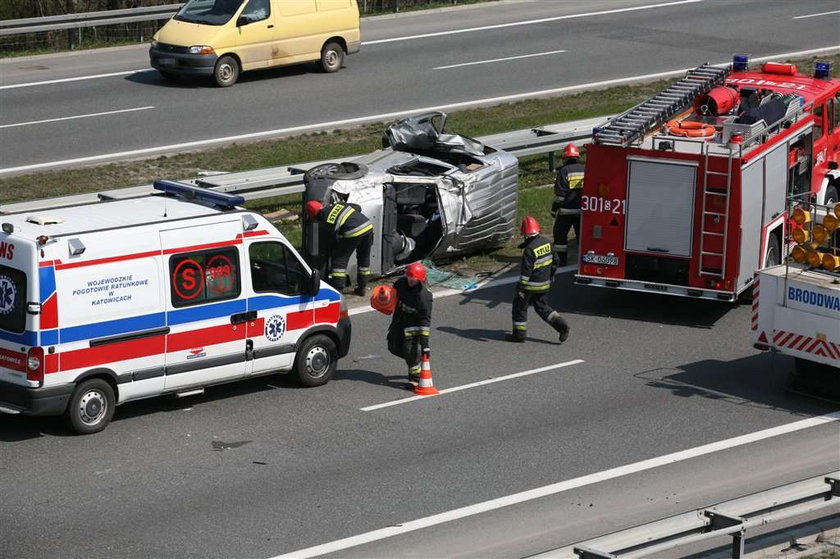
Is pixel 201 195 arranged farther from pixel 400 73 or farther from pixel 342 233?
pixel 400 73

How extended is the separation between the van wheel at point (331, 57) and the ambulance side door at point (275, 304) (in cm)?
1552

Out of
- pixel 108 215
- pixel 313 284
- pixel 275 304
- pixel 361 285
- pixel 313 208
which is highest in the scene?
pixel 108 215

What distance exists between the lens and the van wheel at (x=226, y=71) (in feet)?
88.9

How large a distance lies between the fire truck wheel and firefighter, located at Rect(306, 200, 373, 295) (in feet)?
15.9

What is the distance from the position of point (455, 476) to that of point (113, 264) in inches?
142

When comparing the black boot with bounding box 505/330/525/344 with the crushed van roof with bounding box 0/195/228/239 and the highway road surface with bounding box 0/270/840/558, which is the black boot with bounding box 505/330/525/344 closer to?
the highway road surface with bounding box 0/270/840/558

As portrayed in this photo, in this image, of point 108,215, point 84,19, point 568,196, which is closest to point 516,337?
point 568,196

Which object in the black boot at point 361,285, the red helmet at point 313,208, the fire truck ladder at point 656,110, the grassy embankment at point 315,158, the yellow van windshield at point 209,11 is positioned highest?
the yellow van windshield at point 209,11

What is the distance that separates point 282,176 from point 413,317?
220 inches

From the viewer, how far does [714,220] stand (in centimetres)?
1588

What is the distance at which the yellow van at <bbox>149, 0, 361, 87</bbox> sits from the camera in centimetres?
2692

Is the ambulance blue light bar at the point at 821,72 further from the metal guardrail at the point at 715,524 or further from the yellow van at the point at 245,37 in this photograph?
the yellow van at the point at 245,37

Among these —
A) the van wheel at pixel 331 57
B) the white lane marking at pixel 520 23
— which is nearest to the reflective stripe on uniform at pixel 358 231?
the van wheel at pixel 331 57

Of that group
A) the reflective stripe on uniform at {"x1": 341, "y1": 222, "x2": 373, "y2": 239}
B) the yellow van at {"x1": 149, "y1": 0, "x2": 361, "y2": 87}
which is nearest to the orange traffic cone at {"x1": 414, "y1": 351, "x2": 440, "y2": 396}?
the reflective stripe on uniform at {"x1": 341, "y1": 222, "x2": 373, "y2": 239}
